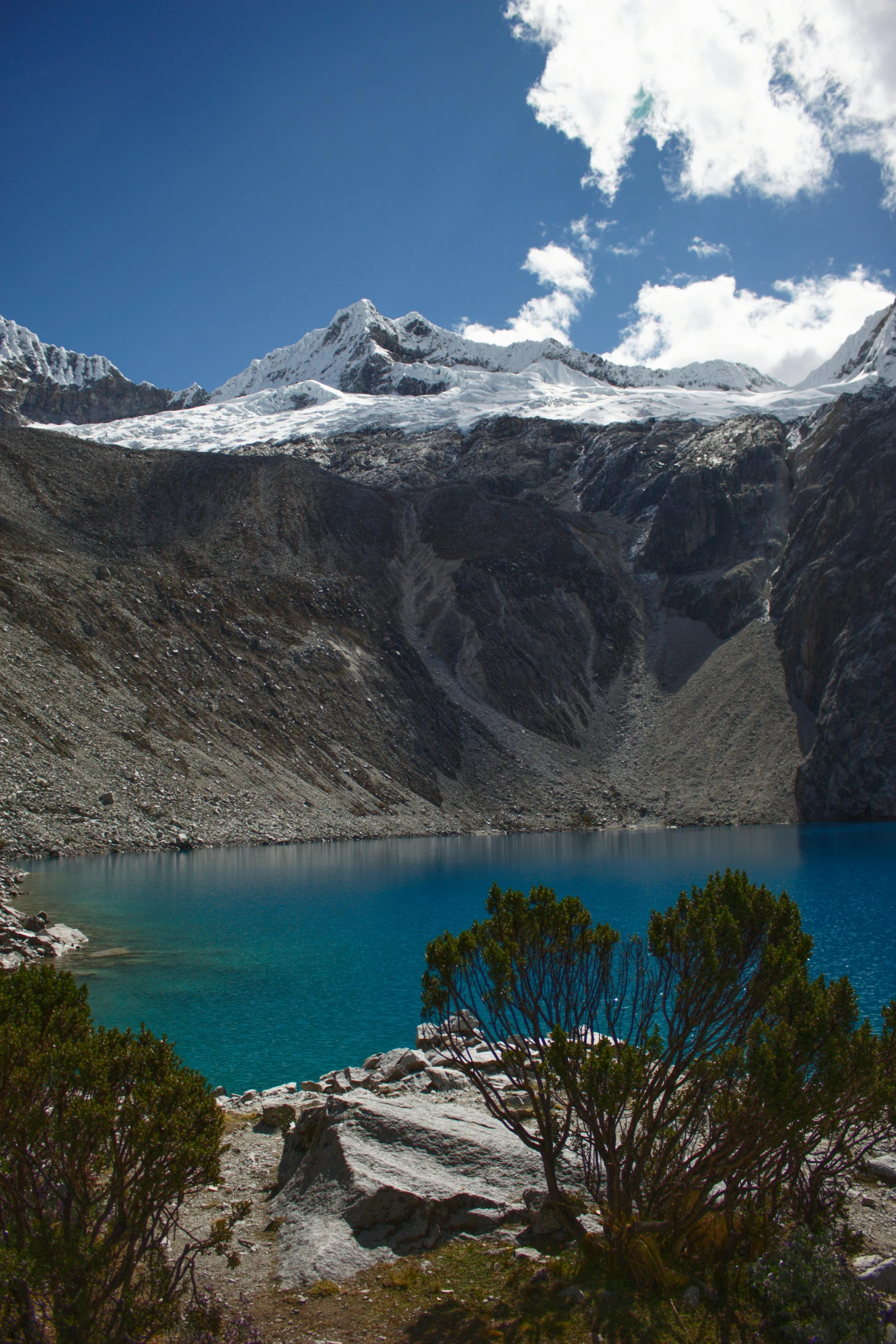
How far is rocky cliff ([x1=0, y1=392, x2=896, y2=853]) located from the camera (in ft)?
231

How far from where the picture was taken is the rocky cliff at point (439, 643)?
7049 cm

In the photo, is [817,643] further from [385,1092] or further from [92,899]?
[385,1092]

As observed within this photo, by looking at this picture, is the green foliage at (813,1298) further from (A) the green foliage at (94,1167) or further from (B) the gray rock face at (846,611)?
(B) the gray rock face at (846,611)

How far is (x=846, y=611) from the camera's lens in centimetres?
10506

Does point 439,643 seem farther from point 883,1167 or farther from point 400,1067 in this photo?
point 883,1167

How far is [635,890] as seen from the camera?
46188mm

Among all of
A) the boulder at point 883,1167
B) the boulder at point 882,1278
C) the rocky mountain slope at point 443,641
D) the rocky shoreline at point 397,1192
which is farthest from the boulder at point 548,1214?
the rocky mountain slope at point 443,641

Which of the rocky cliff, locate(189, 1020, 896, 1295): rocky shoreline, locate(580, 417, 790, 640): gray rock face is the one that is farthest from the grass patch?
locate(580, 417, 790, 640): gray rock face

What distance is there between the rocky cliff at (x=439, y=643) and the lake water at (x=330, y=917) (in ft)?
30.5

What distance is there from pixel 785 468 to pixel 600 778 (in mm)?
70578

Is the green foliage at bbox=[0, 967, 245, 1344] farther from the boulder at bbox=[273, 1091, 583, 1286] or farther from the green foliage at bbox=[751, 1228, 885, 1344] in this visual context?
the green foliage at bbox=[751, 1228, 885, 1344]

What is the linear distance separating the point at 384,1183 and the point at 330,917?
3154 cm

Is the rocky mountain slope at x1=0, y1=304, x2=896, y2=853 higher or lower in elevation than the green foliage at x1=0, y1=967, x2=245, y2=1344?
higher

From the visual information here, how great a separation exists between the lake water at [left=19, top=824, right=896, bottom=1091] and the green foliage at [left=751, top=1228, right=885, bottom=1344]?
13748 mm
